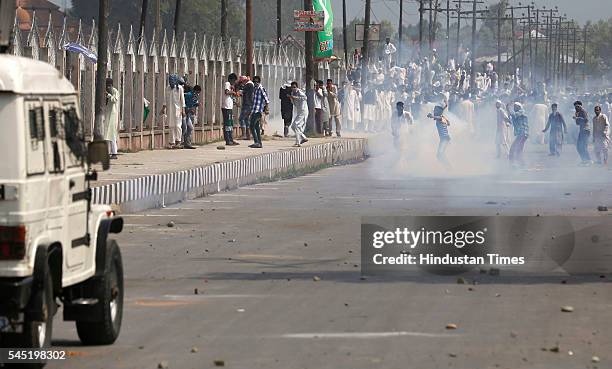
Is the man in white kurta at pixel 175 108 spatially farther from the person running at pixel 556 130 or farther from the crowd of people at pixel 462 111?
the person running at pixel 556 130

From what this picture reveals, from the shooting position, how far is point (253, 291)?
50.3 feet

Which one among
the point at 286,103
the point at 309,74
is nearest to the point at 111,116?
the point at 286,103

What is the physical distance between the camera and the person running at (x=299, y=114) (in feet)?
153

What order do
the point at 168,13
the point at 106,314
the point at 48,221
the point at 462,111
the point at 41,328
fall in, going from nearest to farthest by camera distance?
the point at 41,328 < the point at 48,221 < the point at 106,314 < the point at 462,111 < the point at 168,13

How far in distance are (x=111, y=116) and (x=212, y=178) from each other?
629 cm

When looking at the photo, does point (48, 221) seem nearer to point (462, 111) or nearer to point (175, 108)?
point (175, 108)

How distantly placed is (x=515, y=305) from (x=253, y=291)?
7.80ft

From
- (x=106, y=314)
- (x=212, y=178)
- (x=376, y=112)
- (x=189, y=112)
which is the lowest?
(x=376, y=112)

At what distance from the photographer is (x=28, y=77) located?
Answer: 10711mm

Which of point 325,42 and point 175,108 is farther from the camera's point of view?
point 325,42

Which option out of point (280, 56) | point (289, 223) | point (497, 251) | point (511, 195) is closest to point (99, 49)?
point (511, 195)

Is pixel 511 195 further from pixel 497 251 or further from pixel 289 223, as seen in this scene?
pixel 497 251

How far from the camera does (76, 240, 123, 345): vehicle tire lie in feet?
38.5

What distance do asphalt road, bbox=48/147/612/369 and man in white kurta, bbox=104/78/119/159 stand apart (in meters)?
11.2
